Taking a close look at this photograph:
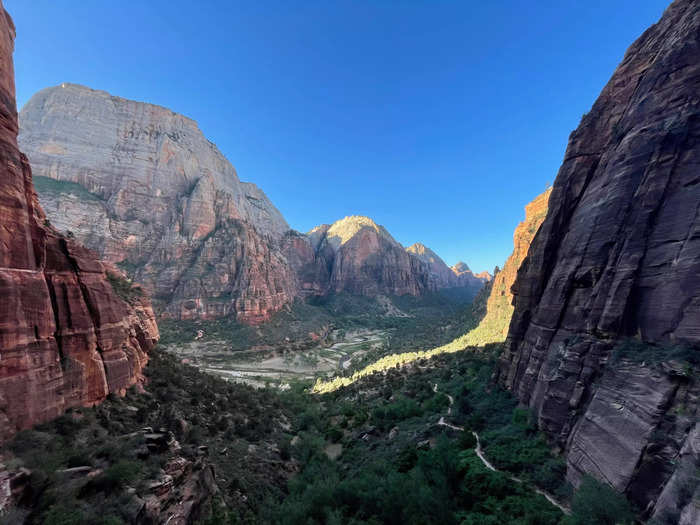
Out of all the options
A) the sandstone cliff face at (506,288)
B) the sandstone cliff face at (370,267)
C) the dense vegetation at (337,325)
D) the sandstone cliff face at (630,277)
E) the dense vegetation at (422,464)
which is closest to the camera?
the sandstone cliff face at (630,277)

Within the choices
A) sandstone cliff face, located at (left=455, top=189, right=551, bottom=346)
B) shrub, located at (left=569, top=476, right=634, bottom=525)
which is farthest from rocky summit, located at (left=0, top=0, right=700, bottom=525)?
sandstone cliff face, located at (left=455, top=189, right=551, bottom=346)

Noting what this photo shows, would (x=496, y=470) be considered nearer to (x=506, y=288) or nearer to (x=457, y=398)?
(x=457, y=398)

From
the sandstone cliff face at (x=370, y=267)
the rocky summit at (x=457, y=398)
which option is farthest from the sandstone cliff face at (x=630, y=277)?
the sandstone cliff face at (x=370, y=267)

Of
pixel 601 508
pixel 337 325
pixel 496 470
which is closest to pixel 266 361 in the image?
pixel 337 325

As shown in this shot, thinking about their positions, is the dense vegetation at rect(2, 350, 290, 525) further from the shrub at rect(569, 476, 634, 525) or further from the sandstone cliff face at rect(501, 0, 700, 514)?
the sandstone cliff face at rect(501, 0, 700, 514)

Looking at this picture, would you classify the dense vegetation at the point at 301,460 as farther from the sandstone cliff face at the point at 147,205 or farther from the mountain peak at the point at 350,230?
the mountain peak at the point at 350,230

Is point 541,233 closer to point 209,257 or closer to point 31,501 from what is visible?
point 31,501
